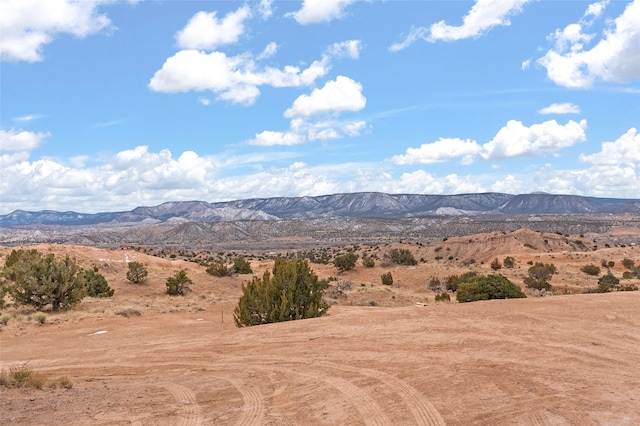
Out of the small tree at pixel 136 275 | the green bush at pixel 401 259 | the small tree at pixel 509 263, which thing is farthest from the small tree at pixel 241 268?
the small tree at pixel 509 263

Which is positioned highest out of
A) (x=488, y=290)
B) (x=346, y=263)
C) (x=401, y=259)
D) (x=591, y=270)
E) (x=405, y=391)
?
(x=405, y=391)

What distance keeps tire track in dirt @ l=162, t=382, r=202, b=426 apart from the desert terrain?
1.7 inches

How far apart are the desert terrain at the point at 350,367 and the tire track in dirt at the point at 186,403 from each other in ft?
0.14

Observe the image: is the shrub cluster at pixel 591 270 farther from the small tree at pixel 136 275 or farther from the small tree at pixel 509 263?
the small tree at pixel 136 275

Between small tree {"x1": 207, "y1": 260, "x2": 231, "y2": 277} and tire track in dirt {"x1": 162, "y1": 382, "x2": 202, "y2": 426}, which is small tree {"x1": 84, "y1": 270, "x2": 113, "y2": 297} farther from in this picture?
tire track in dirt {"x1": 162, "y1": 382, "x2": 202, "y2": 426}

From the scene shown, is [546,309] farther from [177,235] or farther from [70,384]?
[177,235]

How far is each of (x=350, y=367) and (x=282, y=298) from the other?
908 centimetres

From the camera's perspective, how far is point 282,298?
20.6 m

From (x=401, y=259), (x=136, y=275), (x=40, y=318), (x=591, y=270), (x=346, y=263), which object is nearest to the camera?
(x=40, y=318)

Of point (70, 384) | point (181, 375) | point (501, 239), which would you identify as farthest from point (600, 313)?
point (501, 239)

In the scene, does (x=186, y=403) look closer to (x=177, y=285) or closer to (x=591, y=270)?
(x=177, y=285)

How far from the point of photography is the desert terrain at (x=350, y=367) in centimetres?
884

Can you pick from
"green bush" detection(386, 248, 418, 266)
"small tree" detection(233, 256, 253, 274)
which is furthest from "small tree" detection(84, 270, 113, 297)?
"green bush" detection(386, 248, 418, 266)

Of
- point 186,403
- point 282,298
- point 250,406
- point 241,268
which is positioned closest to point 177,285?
point 241,268
